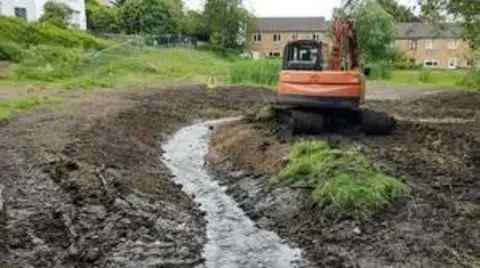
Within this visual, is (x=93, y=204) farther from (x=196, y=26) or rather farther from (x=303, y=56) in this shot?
(x=196, y=26)

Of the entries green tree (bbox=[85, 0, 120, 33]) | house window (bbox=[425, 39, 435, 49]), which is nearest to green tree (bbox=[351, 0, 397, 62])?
green tree (bbox=[85, 0, 120, 33])

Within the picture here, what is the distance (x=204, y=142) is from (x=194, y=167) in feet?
12.5

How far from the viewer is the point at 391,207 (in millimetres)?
10703

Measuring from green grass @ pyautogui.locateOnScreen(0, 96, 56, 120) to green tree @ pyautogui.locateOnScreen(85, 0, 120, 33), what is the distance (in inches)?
1600

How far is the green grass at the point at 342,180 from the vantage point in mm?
10766

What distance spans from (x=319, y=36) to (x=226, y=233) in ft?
259

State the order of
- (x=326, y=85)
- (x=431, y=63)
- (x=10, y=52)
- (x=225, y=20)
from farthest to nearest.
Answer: (x=431, y=63)
(x=225, y=20)
(x=10, y=52)
(x=326, y=85)

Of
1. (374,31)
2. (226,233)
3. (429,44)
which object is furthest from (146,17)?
(226,233)

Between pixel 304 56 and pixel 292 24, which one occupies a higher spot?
pixel 292 24

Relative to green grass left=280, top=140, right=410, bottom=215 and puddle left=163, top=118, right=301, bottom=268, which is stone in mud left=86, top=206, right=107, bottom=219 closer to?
puddle left=163, top=118, right=301, bottom=268

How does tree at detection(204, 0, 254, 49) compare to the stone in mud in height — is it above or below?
above

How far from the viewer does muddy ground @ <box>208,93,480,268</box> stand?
30.2 feet

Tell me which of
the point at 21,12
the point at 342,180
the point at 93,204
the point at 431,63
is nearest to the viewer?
the point at 93,204

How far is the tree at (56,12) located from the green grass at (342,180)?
132ft
